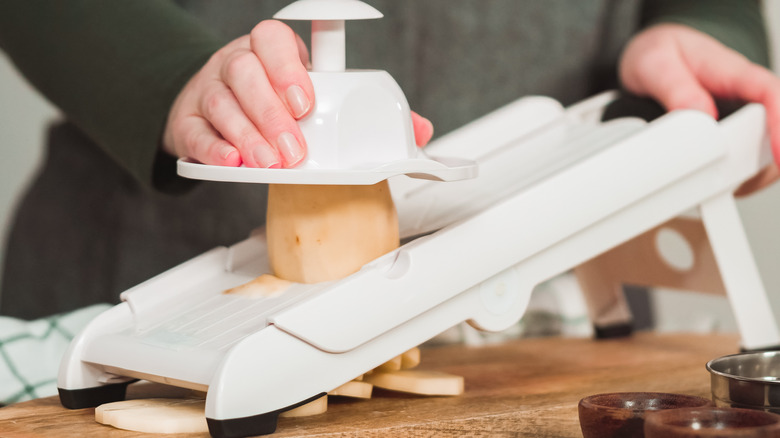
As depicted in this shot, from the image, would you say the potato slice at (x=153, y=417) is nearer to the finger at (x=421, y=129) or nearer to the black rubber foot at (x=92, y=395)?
the black rubber foot at (x=92, y=395)

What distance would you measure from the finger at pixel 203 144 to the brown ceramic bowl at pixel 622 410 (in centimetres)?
24

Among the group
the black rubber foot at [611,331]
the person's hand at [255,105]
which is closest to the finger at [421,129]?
the person's hand at [255,105]

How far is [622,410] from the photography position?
44cm

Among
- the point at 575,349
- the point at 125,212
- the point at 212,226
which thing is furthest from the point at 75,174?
the point at 575,349

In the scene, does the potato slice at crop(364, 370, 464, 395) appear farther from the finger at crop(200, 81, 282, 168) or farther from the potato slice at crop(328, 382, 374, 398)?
the finger at crop(200, 81, 282, 168)

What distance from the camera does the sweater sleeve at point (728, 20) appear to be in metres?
0.88

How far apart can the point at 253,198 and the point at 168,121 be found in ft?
1.01

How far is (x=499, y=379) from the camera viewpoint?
0.66 metres

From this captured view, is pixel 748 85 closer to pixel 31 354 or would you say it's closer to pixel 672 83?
pixel 672 83

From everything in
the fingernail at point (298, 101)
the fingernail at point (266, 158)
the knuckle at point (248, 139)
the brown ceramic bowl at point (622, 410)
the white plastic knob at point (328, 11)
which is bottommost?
the brown ceramic bowl at point (622, 410)

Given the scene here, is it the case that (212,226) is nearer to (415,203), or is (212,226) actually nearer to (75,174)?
(75,174)

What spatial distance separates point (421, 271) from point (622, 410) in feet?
0.51

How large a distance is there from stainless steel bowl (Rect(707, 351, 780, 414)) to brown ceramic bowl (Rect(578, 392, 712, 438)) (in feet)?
0.08

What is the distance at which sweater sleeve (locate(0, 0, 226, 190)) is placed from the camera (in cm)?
73
